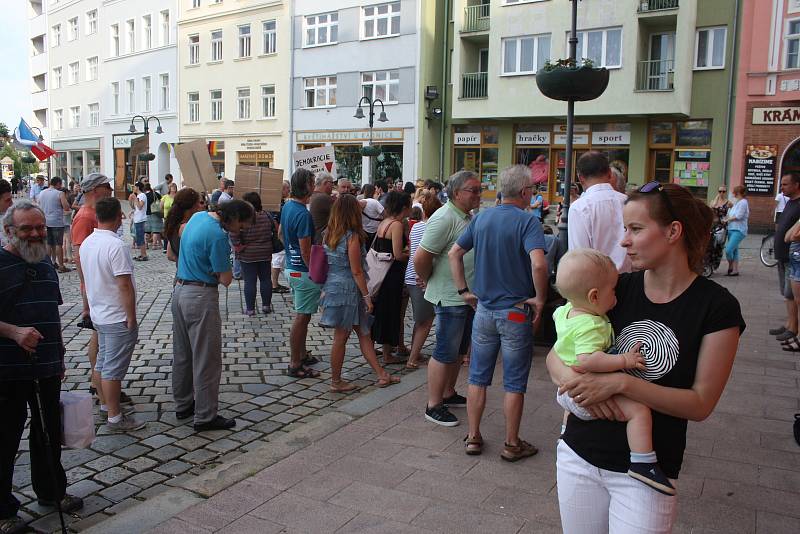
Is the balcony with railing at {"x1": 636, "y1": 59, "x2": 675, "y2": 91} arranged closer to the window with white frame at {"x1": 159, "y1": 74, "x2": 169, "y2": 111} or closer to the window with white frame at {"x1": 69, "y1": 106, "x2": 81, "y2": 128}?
the window with white frame at {"x1": 159, "y1": 74, "x2": 169, "y2": 111}

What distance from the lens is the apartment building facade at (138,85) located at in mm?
40500

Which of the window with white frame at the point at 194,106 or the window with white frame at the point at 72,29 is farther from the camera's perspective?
the window with white frame at the point at 72,29

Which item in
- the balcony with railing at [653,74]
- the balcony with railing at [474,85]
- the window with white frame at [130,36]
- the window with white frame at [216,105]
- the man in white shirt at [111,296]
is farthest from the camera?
the window with white frame at [130,36]

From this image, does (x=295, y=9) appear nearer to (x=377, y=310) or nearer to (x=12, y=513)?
(x=377, y=310)

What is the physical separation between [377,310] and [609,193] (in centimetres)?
299

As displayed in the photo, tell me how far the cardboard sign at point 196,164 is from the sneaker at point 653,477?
28.3 feet

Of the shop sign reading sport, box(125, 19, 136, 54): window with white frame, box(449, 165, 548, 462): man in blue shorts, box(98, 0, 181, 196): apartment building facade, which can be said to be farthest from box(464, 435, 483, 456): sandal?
box(125, 19, 136, 54): window with white frame

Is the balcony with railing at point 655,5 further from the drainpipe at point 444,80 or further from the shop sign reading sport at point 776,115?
the drainpipe at point 444,80

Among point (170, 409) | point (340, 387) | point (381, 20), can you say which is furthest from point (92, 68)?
point (340, 387)

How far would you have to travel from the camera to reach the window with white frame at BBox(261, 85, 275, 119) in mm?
35281

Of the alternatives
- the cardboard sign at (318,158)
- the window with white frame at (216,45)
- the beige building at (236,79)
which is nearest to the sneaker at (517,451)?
the cardboard sign at (318,158)

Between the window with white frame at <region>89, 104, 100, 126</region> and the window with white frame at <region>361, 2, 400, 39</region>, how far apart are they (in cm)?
2488

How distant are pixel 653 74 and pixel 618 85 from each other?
1.37m

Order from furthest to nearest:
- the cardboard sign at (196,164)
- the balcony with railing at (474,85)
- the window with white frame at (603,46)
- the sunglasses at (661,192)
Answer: the balcony with railing at (474,85) → the window with white frame at (603,46) → the cardboard sign at (196,164) → the sunglasses at (661,192)
